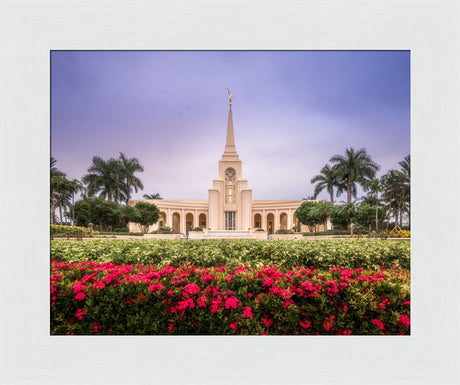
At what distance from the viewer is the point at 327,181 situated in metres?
26.2

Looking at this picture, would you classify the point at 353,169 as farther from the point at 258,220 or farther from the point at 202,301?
the point at 202,301

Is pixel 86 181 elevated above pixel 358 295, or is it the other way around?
pixel 86 181

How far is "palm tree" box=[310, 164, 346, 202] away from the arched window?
8910 mm

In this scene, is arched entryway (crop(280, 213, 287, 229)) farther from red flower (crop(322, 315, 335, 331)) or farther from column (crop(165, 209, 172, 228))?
red flower (crop(322, 315, 335, 331))

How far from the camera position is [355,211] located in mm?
18656

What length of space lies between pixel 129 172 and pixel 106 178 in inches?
87.5

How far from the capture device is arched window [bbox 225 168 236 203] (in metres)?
29.0

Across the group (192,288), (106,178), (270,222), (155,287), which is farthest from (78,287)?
(270,222)
